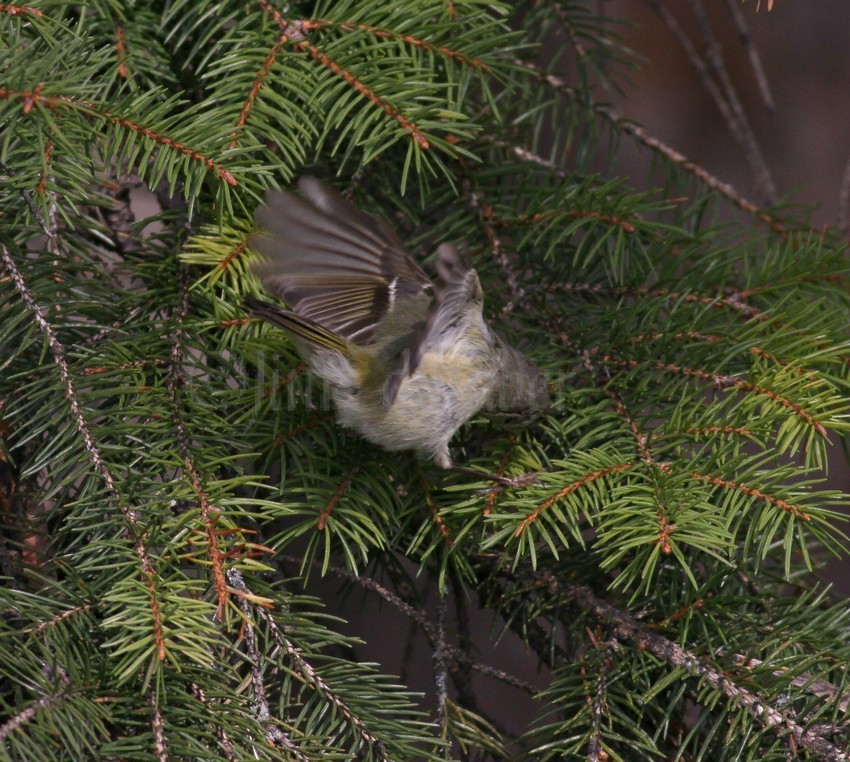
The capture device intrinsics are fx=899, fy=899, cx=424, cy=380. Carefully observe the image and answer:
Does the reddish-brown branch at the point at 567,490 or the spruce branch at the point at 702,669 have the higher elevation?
the reddish-brown branch at the point at 567,490

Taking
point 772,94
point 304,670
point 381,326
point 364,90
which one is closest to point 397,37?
point 364,90

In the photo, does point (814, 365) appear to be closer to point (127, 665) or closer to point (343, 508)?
point (343, 508)

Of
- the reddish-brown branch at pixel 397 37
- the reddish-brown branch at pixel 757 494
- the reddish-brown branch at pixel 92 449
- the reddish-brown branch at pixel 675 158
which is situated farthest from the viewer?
the reddish-brown branch at pixel 675 158

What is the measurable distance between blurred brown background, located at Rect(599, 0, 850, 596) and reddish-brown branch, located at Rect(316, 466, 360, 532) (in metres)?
1.68

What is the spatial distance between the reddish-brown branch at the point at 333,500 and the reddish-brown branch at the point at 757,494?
41cm

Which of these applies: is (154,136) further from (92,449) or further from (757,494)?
(757,494)

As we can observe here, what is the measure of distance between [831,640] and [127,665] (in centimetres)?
72

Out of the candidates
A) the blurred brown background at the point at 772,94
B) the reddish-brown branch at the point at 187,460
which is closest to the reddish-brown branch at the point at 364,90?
the reddish-brown branch at the point at 187,460

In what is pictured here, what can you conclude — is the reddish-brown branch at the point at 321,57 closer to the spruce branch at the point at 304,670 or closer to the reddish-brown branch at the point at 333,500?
the reddish-brown branch at the point at 333,500

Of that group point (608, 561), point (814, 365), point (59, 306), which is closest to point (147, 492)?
point (59, 306)

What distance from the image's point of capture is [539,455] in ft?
3.95

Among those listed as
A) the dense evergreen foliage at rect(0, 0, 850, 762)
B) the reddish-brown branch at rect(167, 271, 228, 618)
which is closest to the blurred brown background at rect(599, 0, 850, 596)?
the dense evergreen foliage at rect(0, 0, 850, 762)

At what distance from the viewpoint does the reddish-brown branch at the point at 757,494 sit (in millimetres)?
928

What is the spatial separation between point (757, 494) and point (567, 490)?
200mm
